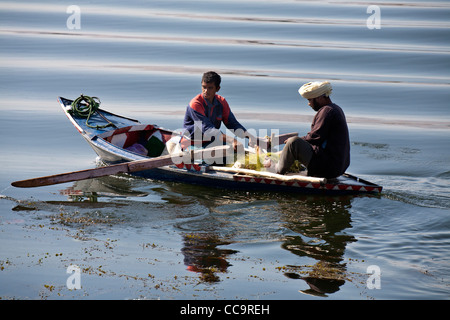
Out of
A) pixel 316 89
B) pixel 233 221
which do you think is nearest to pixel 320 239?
pixel 233 221

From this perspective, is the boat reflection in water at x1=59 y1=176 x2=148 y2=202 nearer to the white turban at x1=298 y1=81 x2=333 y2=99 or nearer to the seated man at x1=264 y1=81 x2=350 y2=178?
the seated man at x1=264 y1=81 x2=350 y2=178

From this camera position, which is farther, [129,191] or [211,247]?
[129,191]

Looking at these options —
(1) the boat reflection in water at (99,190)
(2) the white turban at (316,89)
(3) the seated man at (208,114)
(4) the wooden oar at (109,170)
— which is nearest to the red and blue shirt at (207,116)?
(3) the seated man at (208,114)

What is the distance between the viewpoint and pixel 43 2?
28.0 metres

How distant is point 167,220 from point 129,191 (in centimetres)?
148

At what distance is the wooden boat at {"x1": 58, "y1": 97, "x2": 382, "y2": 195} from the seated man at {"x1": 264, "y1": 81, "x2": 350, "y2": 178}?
0.62 ft

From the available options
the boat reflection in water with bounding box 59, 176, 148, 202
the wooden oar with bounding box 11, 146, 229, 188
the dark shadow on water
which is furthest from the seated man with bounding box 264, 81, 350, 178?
the boat reflection in water with bounding box 59, 176, 148, 202

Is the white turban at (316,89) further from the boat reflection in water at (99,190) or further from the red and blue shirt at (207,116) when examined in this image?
the boat reflection in water at (99,190)

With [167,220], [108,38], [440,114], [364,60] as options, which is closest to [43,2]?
[108,38]

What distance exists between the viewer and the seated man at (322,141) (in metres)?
7.77

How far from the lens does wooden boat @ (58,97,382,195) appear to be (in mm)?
7957

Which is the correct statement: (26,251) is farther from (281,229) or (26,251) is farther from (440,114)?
(440,114)

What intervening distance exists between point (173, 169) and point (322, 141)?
2121 millimetres

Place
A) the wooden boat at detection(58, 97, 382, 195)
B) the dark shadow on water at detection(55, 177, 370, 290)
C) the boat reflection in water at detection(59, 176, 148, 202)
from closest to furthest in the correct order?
the dark shadow on water at detection(55, 177, 370, 290)
the wooden boat at detection(58, 97, 382, 195)
the boat reflection in water at detection(59, 176, 148, 202)
